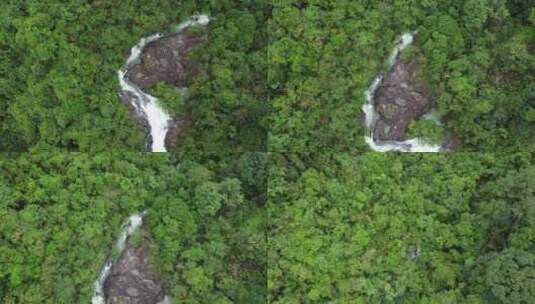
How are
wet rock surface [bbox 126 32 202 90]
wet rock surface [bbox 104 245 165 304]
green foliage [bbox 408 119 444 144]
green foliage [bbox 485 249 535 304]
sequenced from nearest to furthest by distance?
green foliage [bbox 485 249 535 304] → wet rock surface [bbox 104 245 165 304] → green foliage [bbox 408 119 444 144] → wet rock surface [bbox 126 32 202 90]

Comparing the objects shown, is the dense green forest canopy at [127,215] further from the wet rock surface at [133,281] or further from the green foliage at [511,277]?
the green foliage at [511,277]

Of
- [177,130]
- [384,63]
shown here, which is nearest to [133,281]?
[177,130]

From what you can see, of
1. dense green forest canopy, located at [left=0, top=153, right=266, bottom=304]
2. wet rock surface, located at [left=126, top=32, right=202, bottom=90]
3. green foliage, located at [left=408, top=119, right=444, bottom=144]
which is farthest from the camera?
wet rock surface, located at [left=126, top=32, right=202, bottom=90]

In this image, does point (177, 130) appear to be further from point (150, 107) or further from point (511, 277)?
point (511, 277)

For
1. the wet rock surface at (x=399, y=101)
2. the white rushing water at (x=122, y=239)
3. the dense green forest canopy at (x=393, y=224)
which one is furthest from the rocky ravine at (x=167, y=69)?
Result: the wet rock surface at (x=399, y=101)

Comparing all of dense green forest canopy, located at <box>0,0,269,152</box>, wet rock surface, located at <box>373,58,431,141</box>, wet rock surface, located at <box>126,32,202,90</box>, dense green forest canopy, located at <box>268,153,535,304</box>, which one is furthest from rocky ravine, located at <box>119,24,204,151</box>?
wet rock surface, located at <box>373,58,431,141</box>

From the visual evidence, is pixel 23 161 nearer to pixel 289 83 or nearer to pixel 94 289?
pixel 94 289

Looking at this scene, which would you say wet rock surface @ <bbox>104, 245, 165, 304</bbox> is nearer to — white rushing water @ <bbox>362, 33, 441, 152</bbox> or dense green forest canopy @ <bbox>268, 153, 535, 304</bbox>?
dense green forest canopy @ <bbox>268, 153, 535, 304</bbox>
